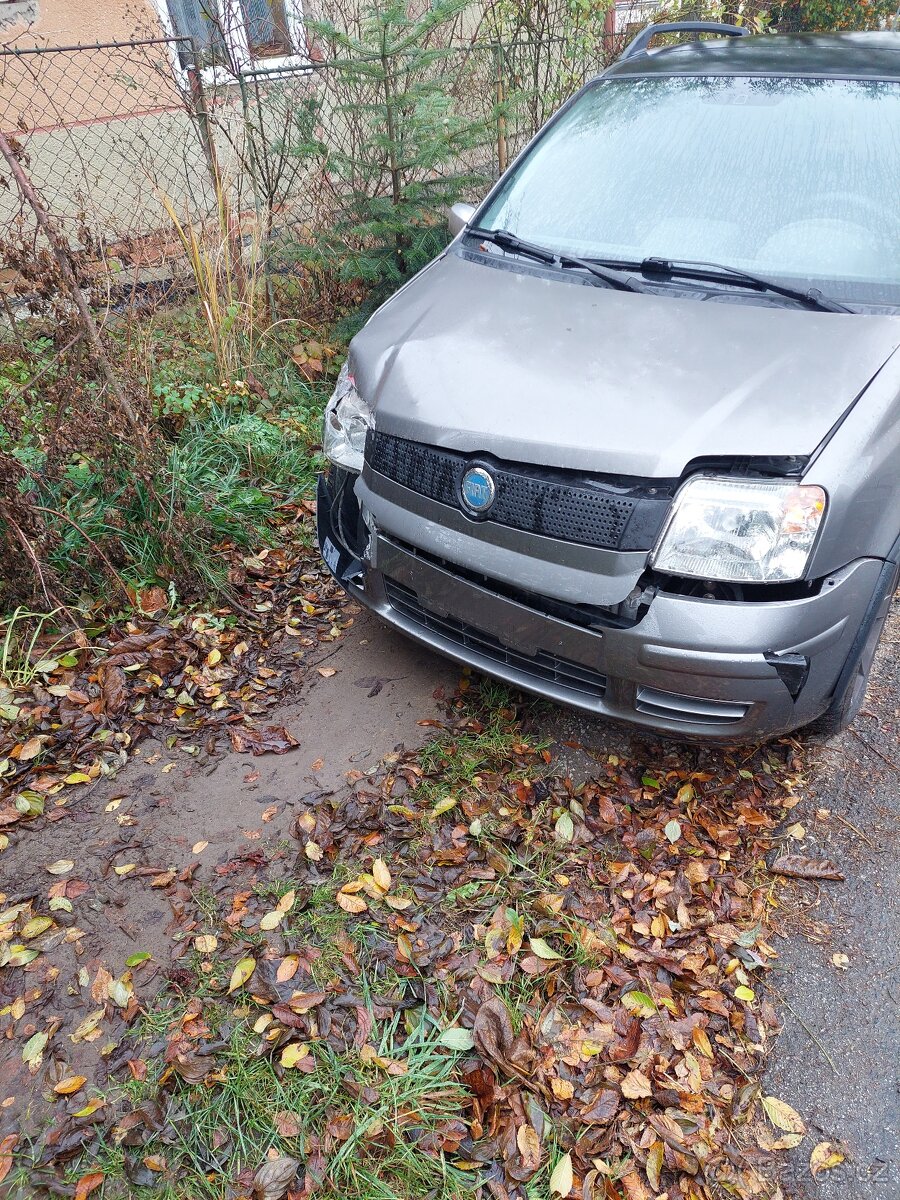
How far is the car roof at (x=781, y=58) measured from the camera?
119 inches

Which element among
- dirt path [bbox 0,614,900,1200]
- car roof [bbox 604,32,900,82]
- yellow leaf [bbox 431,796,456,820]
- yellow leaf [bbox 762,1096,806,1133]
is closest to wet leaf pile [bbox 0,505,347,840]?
dirt path [bbox 0,614,900,1200]

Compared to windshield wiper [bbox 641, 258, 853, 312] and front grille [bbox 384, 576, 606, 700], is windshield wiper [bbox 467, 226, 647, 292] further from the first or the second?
front grille [bbox 384, 576, 606, 700]

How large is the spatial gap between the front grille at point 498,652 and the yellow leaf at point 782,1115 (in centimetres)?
101

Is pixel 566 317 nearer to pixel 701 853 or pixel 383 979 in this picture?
pixel 701 853

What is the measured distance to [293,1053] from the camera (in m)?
1.95

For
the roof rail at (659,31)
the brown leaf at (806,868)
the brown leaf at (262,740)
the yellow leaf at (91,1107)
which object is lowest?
the brown leaf at (806,868)

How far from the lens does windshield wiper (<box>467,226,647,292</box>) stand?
255 centimetres

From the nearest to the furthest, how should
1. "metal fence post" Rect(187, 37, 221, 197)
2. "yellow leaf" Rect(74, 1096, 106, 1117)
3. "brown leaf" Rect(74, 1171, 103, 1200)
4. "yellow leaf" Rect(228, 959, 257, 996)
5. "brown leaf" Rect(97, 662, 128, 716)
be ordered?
1. "brown leaf" Rect(74, 1171, 103, 1200)
2. "yellow leaf" Rect(74, 1096, 106, 1117)
3. "yellow leaf" Rect(228, 959, 257, 996)
4. "brown leaf" Rect(97, 662, 128, 716)
5. "metal fence post" Rect(187, 37, 221, 197)

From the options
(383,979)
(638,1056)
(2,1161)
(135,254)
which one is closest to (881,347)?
(638,1056)

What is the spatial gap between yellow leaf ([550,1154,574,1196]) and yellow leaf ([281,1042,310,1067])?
609mm

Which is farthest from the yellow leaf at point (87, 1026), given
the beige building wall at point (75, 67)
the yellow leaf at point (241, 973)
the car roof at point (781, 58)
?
the beige building wall at point (75, 67)

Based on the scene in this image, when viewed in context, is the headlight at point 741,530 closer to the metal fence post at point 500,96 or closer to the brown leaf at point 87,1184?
the brown leaf at point 87,1184

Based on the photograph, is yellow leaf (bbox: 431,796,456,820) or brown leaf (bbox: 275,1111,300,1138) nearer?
brown leaf (bbox: 275,1111,300,1138)

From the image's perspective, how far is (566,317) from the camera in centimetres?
245
